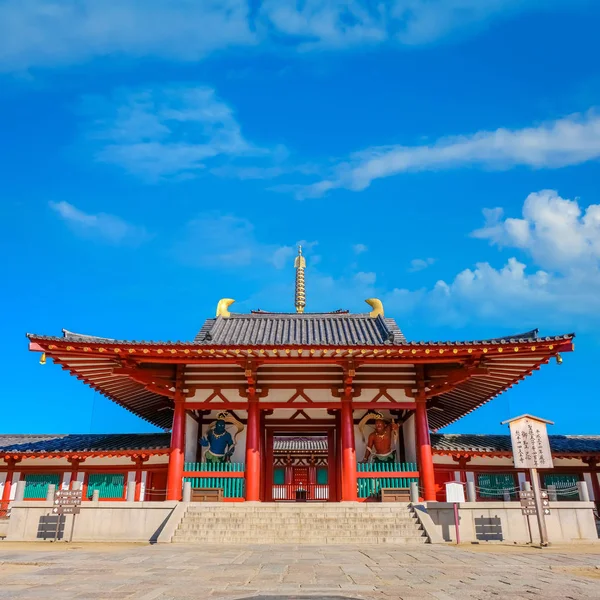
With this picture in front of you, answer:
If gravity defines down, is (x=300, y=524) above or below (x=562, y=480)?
below

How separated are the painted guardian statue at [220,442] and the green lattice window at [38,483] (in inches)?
326

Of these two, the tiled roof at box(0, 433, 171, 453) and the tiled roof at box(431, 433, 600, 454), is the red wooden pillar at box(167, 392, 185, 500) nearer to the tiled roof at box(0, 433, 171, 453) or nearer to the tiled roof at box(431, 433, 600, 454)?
the tiled roof at box(0, 433, 171, 453)

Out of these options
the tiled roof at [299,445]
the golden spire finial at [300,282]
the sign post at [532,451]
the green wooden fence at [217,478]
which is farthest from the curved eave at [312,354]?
the tiled roof at [299,445]

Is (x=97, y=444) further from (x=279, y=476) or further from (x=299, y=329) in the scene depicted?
(x=279, y=476)

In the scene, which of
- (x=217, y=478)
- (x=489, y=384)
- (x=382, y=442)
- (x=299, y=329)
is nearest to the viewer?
(x=217, y=478)

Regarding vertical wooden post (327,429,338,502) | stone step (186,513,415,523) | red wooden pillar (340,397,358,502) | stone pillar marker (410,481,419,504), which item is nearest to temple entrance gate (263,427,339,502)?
vertical wooden post (327,429,338,502)

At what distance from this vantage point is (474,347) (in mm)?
14680

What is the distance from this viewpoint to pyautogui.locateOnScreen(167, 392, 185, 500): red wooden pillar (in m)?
15.6

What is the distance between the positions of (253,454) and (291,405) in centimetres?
206

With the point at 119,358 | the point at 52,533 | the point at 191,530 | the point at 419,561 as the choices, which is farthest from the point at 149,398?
the point at 419,561

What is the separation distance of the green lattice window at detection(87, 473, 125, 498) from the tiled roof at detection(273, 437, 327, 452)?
1237cm

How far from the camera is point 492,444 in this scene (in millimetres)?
20734

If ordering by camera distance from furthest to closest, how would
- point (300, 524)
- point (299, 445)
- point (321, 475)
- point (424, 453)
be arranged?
point (321, 475) → point (299, 445) → point (424, 453) → point (300, 524)

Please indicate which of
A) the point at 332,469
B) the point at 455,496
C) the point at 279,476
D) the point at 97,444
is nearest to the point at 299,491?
the point at 279,476
